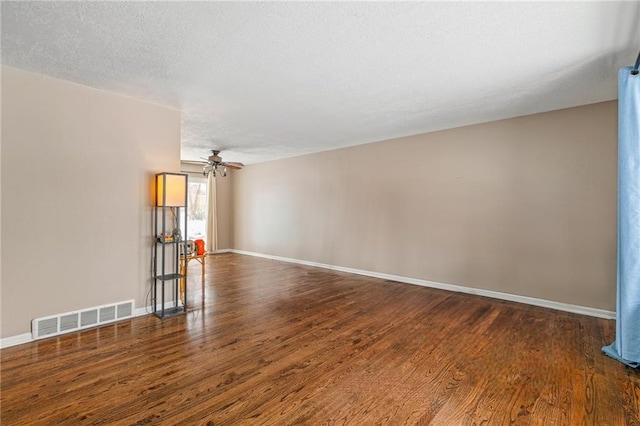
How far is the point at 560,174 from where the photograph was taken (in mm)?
3920

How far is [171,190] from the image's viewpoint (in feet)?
11.5

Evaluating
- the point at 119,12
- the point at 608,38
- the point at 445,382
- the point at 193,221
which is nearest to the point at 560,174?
the point at 608,38

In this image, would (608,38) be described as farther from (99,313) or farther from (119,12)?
(99,313)

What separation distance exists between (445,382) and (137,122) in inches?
160

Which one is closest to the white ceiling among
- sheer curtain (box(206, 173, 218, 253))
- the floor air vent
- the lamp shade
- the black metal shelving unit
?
the lamp shade

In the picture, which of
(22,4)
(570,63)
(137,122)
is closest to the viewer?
(22,4)

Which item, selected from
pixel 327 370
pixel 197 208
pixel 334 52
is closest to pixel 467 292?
pixel 327 370

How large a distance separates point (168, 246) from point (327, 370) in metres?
2.56

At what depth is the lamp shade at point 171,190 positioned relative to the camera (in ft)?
11.3

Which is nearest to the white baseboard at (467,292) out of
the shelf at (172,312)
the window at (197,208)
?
the shelf at (172,312)

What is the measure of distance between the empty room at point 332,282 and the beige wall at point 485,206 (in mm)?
29

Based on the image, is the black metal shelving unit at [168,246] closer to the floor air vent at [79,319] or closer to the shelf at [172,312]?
the shelf at [172,312]

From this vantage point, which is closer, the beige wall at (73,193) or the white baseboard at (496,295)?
the beige wall at (73,193)

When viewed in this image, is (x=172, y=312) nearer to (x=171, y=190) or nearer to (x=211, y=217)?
(x=171, y=190)
